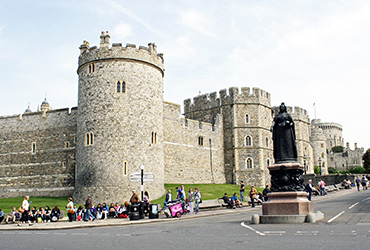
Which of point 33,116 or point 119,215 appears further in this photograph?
point 33,116

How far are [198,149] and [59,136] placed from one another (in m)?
14.0

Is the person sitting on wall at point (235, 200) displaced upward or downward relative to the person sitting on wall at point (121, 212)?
upward

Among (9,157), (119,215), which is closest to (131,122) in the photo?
(119,215)

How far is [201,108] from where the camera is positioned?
47562 mm

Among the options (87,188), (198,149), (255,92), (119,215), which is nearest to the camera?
(119,215)

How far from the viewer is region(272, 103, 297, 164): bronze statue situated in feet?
46.9

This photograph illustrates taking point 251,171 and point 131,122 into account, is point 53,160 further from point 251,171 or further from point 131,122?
point 251,171

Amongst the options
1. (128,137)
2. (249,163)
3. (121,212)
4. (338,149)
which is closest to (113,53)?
(128,137)

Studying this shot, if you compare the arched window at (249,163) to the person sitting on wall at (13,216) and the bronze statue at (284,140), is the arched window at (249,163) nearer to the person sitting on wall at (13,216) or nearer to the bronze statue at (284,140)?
the person sitting on wall at (13,216)

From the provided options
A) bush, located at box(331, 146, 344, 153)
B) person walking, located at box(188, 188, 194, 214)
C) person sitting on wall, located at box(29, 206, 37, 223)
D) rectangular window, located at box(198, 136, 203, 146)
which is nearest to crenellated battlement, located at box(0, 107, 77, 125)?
rectangular window, located at box(198, 136, 203, 146)

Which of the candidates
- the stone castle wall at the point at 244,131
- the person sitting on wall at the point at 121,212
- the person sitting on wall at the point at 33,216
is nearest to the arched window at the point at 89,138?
the person sitting on wall at the point at 33,216

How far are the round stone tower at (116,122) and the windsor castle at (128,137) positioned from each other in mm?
72

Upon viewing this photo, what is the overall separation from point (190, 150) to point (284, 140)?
25.5m

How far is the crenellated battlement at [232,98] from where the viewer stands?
44625mm
